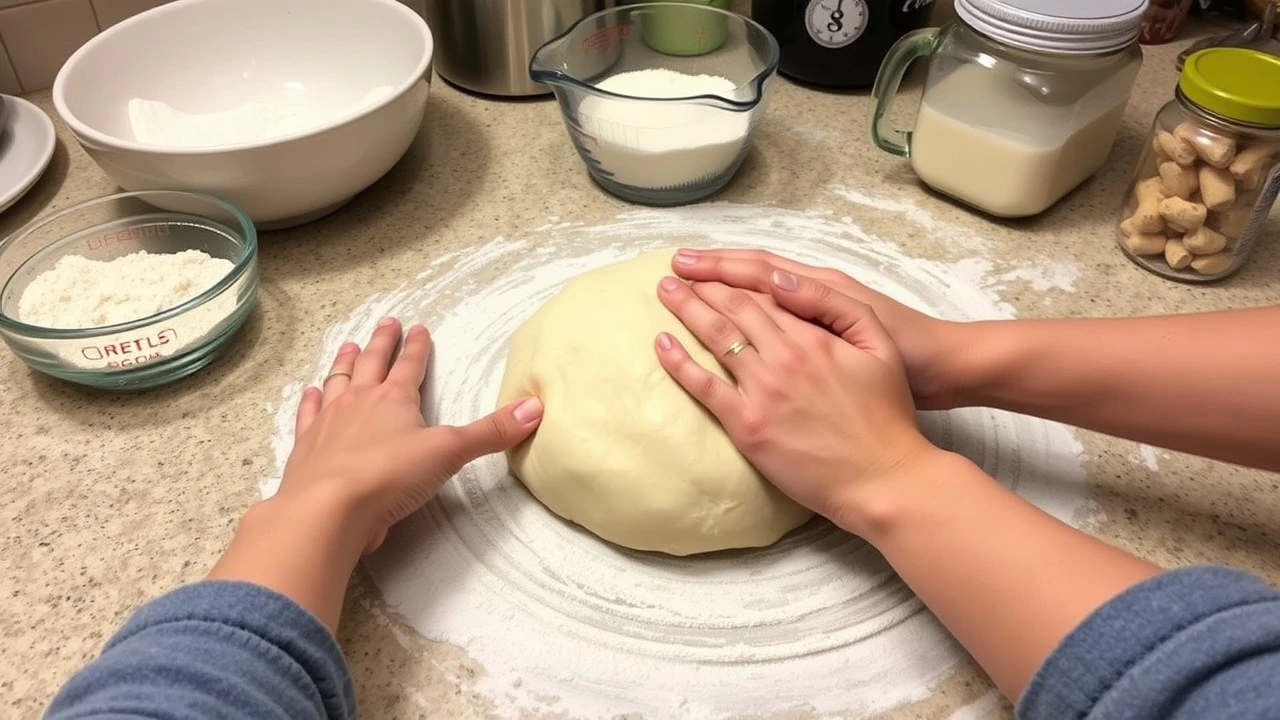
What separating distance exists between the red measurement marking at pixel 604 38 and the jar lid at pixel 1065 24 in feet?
1.48

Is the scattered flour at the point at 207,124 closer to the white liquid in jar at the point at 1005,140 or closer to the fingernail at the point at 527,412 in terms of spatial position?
the fingernail at the point at 527,412

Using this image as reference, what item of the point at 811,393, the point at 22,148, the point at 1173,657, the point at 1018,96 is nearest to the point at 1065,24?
the point at 1018,96

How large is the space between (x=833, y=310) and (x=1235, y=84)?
1.49ft

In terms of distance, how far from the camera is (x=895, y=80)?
3.16 feet

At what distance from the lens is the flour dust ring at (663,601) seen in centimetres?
58

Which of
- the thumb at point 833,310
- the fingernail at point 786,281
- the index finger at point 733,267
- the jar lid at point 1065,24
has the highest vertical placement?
the jar lid at point 1065,24

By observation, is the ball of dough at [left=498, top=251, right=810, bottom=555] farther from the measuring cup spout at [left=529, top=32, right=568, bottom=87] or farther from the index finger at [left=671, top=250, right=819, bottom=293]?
the measuring cup spout at [left=529, top=32, right=568, bottom=87]

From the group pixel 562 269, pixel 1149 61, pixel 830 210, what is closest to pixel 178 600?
pixel 562 269

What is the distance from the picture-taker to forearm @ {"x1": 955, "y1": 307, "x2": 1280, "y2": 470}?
617 mm

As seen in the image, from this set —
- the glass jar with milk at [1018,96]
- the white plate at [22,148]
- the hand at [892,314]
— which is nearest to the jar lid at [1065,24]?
the glass jar with milk at [1018,96]

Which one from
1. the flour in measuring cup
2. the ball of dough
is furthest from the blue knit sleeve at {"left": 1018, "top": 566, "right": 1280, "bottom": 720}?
the flour in measuring cup

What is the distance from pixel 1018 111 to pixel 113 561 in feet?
2.95

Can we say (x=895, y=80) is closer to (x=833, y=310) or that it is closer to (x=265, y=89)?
(x=833, y=310)

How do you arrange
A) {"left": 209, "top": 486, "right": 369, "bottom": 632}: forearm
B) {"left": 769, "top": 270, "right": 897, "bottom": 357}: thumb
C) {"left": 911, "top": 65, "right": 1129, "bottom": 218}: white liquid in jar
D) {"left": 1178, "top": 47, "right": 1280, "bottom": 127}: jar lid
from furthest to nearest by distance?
{"left": 911, "top": 65, "right": 1129, "bottom": 218}: white liquid in jar → {"left": 1178, "top": 47, "right": 1280, "bottom": 127}: jar lid → {"left": 769, "top": 270, "right": 897, "bottom": 357}: thumb → {"left": 209, "top": 486, "right": 369, "bottom": 632}: forearm
